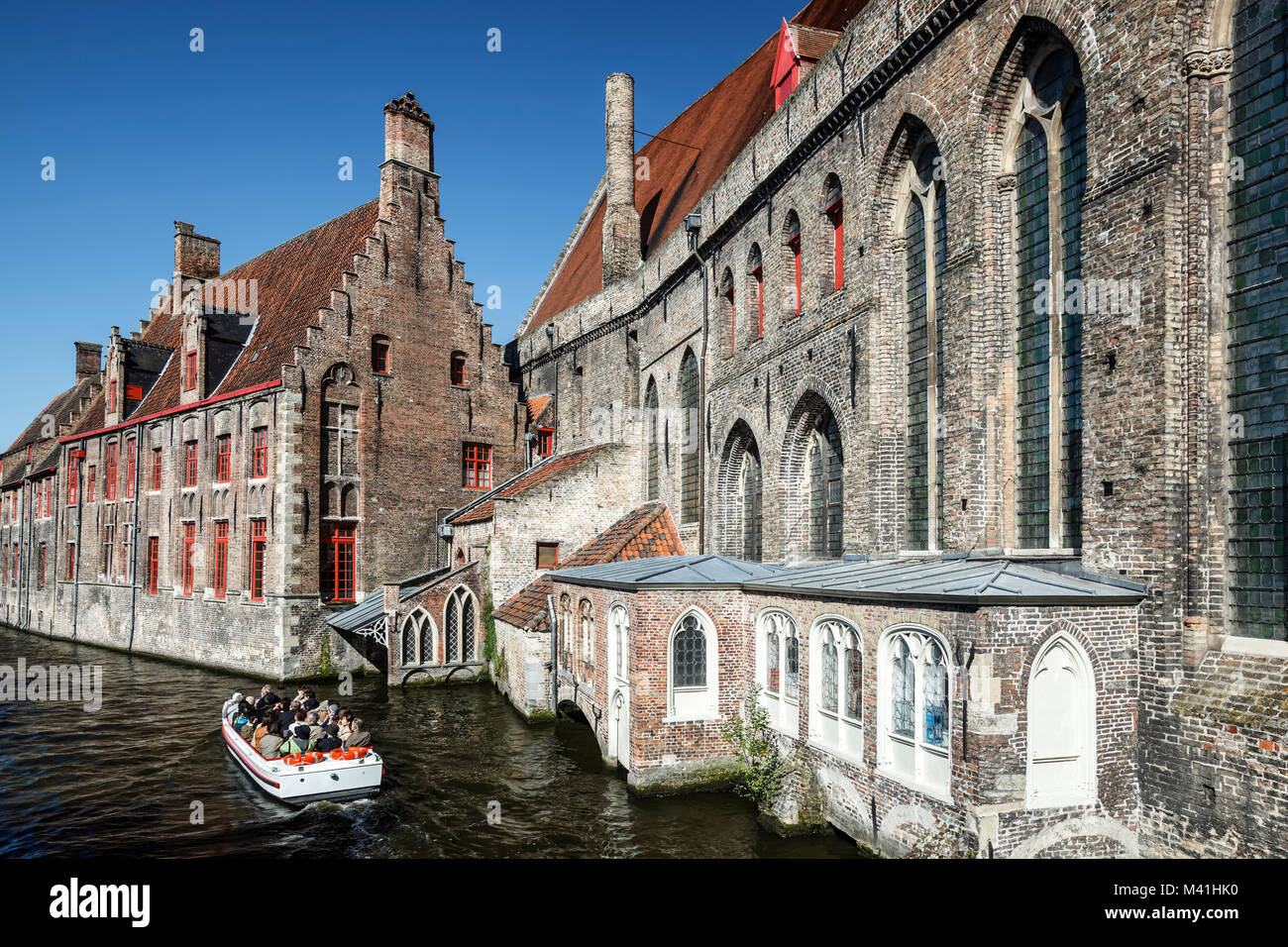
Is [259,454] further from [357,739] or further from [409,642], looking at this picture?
[357,739]

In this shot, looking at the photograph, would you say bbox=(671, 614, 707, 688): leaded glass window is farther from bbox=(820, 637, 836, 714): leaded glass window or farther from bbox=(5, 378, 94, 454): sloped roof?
bbox=(5, 378, 94, 454): sloped roof

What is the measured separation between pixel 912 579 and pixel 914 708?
1.40 metres

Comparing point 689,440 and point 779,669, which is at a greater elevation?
point 689,440

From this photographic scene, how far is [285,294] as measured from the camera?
2842cm

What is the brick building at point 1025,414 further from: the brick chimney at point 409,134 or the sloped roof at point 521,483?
the brick chimney at point 409,134

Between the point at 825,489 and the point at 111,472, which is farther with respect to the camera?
the point at 111,472

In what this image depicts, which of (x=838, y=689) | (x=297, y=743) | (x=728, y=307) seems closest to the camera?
(x=838, y=689)

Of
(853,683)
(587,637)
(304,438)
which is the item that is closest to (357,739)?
(587,637)

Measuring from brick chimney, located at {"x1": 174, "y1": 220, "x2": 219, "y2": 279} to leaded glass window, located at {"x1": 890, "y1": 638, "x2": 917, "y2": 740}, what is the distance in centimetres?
Result: 3152

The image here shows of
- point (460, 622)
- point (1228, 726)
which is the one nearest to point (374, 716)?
point (460, 622)

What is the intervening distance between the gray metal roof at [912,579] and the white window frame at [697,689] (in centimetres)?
59

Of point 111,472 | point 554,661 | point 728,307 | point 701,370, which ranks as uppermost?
point 728,307

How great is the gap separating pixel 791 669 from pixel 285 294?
73.6 ft

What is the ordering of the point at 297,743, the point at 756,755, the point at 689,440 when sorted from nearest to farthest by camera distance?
the point at 756,755
the point at 297,743
the point at 689,440
